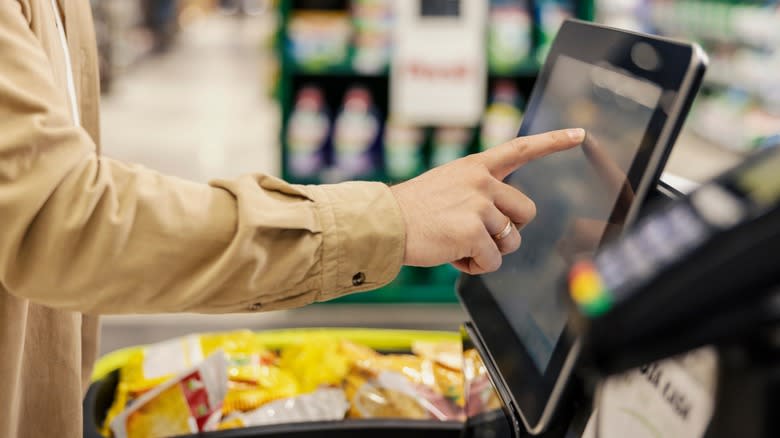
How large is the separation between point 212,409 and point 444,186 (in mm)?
643

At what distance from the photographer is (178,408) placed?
1337 mm

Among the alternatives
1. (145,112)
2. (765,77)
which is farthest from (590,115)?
(145,112)

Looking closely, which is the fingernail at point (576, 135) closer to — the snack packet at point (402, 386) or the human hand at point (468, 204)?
the human hand at point (468, 204)

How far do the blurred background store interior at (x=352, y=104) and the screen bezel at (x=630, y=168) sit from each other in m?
0.08

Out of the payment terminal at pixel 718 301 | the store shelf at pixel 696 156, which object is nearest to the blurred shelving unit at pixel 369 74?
the store shelf at pixel 696 156

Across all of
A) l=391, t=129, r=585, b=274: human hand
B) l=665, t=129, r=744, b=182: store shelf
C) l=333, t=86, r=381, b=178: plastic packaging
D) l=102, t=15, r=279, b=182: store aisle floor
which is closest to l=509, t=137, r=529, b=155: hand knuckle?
l=391, t=129, r=585, b=274: human hand

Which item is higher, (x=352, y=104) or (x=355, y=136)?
(x=352, y=104)

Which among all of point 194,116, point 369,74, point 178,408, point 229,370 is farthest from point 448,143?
point 194,116

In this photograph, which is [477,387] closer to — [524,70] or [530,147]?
[530,147]

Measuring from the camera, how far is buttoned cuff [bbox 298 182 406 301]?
0.91 metres

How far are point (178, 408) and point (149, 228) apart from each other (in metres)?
0.57

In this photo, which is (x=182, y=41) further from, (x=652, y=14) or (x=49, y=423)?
(x=49, y=423)

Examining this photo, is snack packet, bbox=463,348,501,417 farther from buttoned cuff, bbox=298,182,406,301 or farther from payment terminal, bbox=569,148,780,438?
payment terminal, bbox=569,148,780,438

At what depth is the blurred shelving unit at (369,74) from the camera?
387 cm
